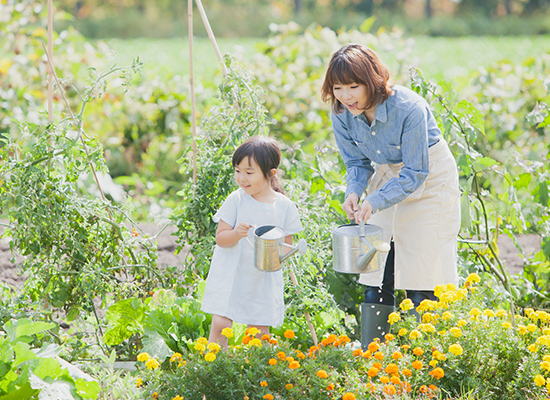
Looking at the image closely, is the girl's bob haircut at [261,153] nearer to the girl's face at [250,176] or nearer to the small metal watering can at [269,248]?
the girl's face at [250,176]

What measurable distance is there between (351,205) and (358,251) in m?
0.32

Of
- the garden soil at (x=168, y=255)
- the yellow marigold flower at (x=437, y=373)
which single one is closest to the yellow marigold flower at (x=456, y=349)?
the yellow marigold flower at (x=437, y=373)

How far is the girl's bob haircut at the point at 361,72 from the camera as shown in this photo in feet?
7.17

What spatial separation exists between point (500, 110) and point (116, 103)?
3.67m

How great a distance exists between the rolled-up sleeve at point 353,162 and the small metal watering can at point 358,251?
34 centimetres

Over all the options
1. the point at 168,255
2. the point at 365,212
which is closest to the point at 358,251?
the point at 365,212

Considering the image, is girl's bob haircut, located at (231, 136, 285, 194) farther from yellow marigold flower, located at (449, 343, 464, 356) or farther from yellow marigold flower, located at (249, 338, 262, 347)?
yellow marigold flower, located at (449, 343, 464, 356)

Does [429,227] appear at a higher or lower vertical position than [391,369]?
higher

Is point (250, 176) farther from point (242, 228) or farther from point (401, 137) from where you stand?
point (401, 137)

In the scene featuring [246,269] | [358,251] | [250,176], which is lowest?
[246,269]

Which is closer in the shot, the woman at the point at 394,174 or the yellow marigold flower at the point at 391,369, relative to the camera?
the yellow marigold flower at the point at 391,369

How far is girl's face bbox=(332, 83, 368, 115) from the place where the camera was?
2.23 m

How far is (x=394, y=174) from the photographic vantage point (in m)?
2.52

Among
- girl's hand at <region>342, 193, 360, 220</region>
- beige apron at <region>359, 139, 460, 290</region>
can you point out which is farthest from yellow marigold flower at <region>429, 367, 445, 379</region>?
girl's hand at <region>342, 193, 360, 220</region>
